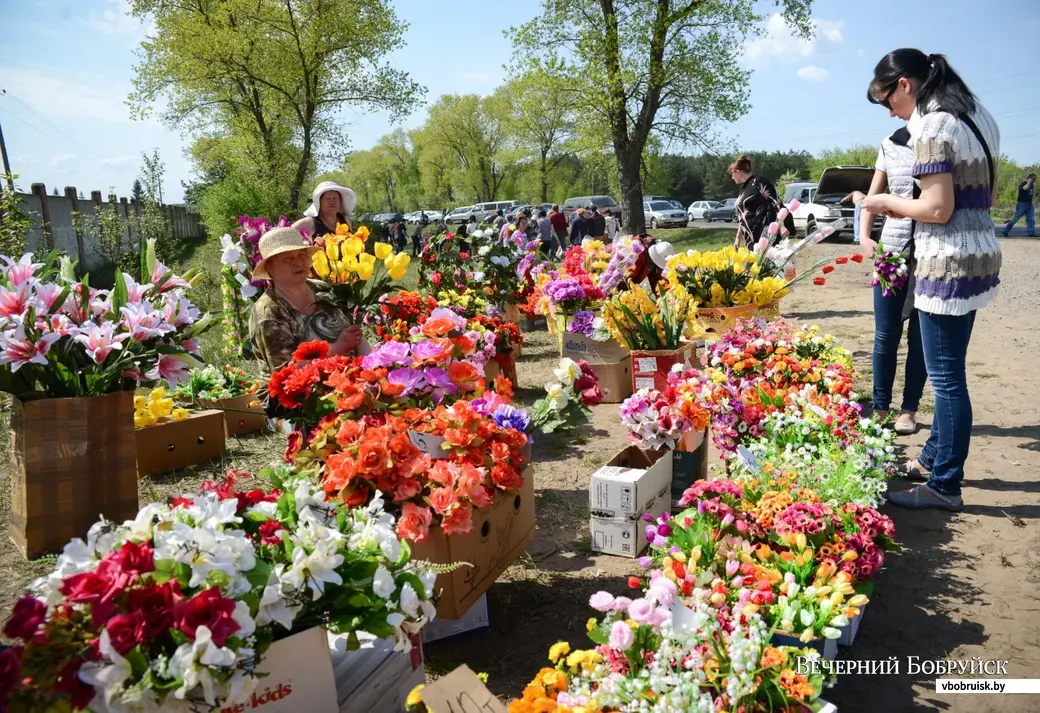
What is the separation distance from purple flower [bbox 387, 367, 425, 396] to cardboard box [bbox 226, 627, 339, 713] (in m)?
1.06

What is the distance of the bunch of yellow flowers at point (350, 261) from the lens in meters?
3.49

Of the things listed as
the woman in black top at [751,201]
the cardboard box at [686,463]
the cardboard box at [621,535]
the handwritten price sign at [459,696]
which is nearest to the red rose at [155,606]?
the handwritten price sign at [459,696]

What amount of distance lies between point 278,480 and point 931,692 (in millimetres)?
2101

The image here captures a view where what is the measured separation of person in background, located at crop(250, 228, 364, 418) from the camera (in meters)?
3.44

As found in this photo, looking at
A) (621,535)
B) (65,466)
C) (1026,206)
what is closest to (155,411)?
(65,466)

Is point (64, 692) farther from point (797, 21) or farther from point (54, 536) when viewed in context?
point (797, 21)

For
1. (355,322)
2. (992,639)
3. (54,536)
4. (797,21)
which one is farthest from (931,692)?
(797,21)

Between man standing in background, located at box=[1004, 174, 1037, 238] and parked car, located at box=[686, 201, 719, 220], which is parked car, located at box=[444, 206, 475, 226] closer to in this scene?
parked car, located at box=[686, 201, 719, 220]

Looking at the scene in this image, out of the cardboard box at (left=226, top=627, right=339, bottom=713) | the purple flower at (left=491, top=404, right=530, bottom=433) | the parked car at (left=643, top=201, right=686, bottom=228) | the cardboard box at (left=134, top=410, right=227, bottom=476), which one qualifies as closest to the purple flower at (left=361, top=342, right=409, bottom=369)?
the purple flower at (left=491, top=404, right=530, bottom=433)

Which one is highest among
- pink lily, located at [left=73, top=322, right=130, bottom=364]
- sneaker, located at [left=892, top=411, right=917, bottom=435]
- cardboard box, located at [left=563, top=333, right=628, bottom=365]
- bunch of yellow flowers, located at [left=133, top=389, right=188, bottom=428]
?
pink lily, located at [left=73, top=322, right=130, bottom=364]

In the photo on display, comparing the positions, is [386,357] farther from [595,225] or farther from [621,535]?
[595,225]

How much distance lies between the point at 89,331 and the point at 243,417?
2.20m

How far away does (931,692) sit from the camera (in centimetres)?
217

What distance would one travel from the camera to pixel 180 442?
14.5 feet
